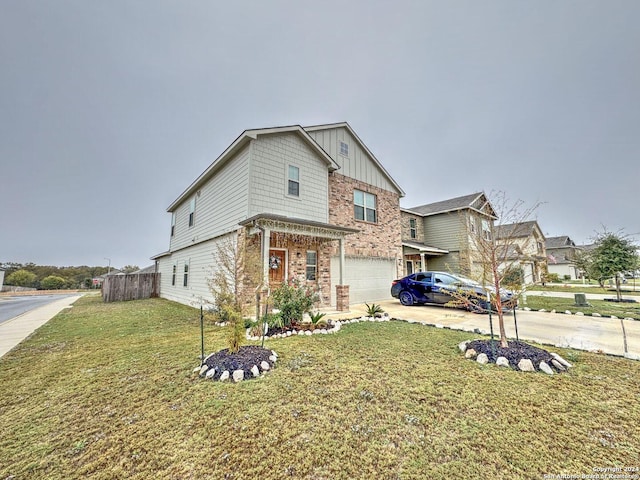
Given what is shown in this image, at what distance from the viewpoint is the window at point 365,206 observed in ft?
43.3

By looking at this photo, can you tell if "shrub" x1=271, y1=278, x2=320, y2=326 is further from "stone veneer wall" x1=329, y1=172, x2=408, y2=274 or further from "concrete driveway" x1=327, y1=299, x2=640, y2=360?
"stone veneer wall" x1=329, y1=172, x2=408, y2=274

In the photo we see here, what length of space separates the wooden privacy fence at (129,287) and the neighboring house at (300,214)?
145 inches

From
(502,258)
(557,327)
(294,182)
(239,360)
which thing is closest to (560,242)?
(557,327)

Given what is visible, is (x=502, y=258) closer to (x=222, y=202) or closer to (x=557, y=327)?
(x=557, y=327)

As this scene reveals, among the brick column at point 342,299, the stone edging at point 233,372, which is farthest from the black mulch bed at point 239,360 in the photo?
the brick column at point 342,299

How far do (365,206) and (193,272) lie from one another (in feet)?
30.6

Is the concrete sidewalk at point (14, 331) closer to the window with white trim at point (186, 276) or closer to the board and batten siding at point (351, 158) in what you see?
the window with white trim at point (186, 276)

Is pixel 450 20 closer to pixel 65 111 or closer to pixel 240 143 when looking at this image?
pixel 240 143

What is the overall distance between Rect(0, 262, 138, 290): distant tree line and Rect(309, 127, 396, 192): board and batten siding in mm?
48141

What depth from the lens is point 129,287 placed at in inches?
675

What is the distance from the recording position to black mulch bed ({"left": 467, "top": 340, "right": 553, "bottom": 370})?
169 inches

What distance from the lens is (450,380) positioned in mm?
3777

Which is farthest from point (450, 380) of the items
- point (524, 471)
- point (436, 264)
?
point (436, 264)

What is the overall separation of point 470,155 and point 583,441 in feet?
81.3
